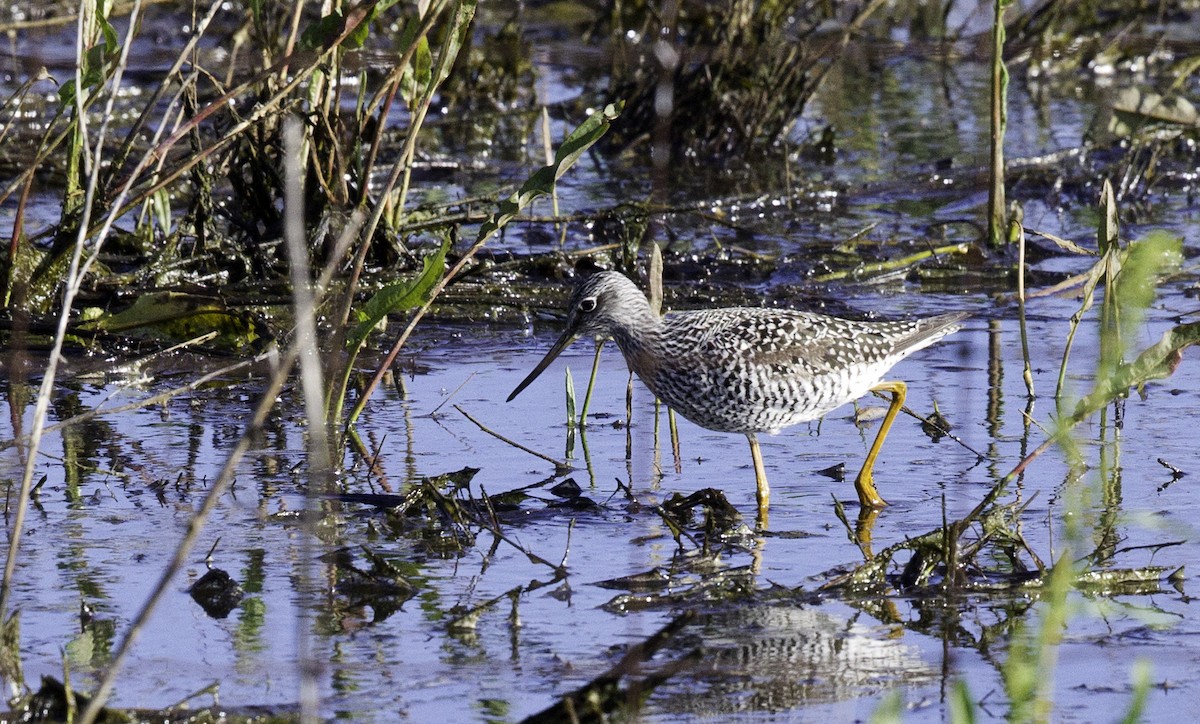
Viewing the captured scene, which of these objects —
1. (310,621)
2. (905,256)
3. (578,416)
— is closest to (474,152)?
(905,256)

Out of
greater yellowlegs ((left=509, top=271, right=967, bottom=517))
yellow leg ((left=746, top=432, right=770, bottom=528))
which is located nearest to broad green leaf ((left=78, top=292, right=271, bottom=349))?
greater yellowlegs ((left=509, top=271, right=967, bottom=517))

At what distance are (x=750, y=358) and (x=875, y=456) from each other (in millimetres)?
566

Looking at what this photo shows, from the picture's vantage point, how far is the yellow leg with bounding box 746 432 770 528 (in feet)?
17.4

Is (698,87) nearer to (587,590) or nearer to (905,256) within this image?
(905,256)

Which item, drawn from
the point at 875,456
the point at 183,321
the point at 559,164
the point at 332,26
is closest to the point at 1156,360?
the point at 875,456

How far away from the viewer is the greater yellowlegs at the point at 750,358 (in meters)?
5.52

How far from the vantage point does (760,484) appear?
18.0 feet

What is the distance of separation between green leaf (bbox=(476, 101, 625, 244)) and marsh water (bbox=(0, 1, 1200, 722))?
930 mm

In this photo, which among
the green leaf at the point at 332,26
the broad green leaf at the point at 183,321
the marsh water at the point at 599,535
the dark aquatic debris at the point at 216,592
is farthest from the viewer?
the broad green leaf at the point at 183,321

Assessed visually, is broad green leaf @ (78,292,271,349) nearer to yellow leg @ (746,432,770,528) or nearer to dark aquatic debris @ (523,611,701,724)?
yellow leg @ (746,432,770,528)

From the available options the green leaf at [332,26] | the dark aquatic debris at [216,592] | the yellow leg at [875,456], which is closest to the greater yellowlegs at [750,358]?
the yellow leg at [875,456]

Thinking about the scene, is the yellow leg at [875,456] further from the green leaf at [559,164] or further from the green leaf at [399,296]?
the green leaf at [399,296]

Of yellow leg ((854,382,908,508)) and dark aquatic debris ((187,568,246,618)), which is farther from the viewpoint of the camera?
yellow leg ((854,382,908,508))

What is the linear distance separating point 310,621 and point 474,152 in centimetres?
725
